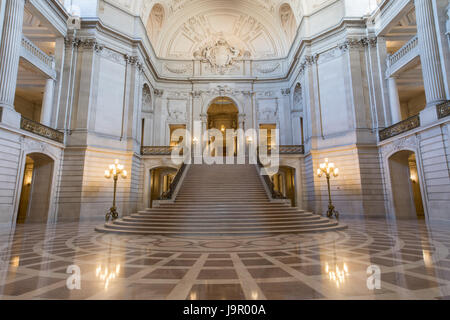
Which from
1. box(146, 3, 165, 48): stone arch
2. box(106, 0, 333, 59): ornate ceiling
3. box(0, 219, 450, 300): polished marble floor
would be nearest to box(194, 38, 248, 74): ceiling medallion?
box(106, 0, 333, 59): ornate ceiling

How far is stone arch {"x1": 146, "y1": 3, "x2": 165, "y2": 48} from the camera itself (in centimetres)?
1948

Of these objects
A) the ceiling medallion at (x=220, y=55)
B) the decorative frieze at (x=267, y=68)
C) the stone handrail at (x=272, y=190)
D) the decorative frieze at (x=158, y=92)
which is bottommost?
the stone handrail at (x=272, y=190)

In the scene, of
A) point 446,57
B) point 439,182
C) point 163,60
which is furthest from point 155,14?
point 439,182

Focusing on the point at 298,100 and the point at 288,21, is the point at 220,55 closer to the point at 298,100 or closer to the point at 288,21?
the point at 288,21

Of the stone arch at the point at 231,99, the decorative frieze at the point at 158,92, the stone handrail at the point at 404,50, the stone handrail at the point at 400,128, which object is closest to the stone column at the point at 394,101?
the stone handrail at the point at 404,50

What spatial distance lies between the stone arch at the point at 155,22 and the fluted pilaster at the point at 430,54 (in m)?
17.5

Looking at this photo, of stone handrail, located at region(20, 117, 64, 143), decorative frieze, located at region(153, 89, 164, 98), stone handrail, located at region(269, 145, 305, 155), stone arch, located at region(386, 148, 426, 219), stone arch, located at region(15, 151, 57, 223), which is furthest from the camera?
decorative frieze, located at region(153, 89, 164, 98)

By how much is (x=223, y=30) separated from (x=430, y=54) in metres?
17.0

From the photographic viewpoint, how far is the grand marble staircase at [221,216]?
7703mm

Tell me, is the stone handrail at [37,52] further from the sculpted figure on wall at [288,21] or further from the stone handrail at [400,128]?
the stone handrail at [400,128]

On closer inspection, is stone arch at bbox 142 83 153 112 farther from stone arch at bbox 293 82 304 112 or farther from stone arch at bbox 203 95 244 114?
stone arch at bbox 293 82 304 112

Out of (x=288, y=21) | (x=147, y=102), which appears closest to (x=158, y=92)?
(x=147, y=102)

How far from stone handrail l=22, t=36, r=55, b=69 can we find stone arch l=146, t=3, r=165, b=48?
8.52 metres
